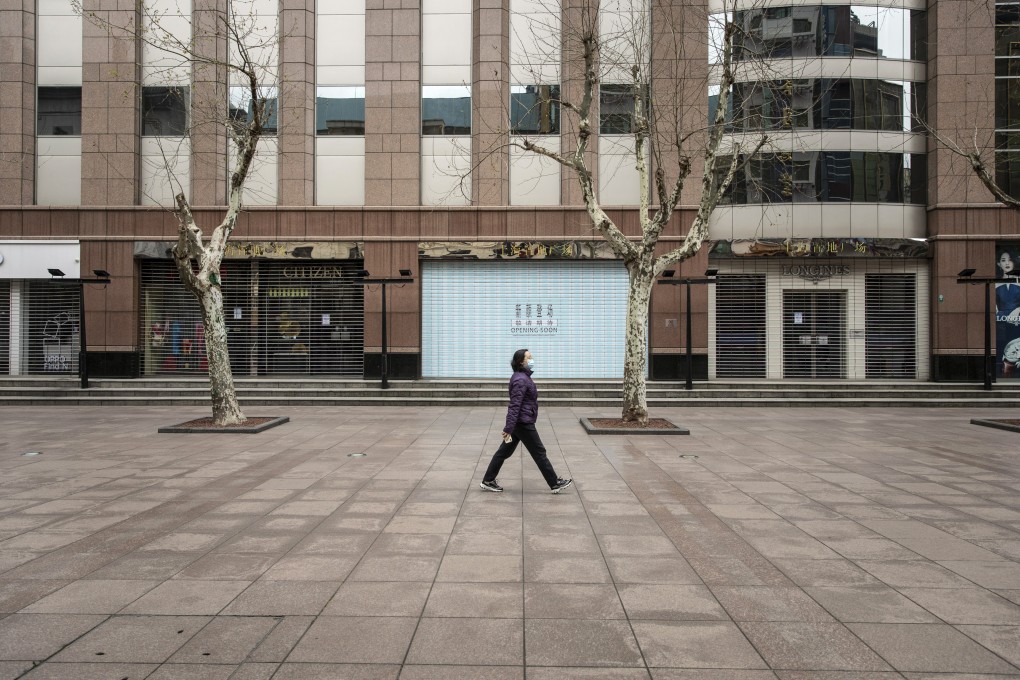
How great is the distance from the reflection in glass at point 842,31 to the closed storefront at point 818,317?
6.40 metres

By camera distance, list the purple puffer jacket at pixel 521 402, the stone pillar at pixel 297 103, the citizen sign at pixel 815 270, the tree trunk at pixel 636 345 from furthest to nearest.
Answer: the citizen sign at pixel 815 270, the stone pillar at pixel 297 103, the tree trunk at pixel 636 345, the purple puffer jacket at pixel 521 402

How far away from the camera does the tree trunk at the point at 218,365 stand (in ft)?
44.0

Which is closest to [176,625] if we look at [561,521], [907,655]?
[561,521]

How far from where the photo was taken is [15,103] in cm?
2161

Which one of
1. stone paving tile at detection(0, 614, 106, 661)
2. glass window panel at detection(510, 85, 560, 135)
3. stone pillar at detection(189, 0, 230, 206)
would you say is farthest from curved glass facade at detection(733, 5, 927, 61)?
stone paving tile at detection(0, 614, 106, 661)

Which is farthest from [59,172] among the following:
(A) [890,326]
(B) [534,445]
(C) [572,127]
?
(A) [890,326]

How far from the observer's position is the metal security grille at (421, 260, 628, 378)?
71.7 ft

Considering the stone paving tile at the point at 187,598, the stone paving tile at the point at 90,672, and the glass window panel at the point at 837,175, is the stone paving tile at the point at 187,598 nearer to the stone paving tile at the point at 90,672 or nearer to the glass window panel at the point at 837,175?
the stone paving tile at the point at 90,672

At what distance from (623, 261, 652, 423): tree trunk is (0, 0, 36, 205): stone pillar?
1967 centimetres

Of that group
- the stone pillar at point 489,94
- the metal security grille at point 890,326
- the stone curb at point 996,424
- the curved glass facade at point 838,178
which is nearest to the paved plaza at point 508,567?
the stone curb at point 996,424

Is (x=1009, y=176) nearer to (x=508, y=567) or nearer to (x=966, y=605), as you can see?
(x=966, y=605)

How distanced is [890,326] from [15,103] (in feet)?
93.6

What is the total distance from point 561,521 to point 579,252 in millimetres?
15484

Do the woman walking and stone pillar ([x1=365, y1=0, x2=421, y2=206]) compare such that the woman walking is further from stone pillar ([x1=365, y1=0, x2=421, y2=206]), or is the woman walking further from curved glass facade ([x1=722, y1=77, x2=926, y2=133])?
curved glass facade ([x1=722, y1=77, x2=926, y2=133])
